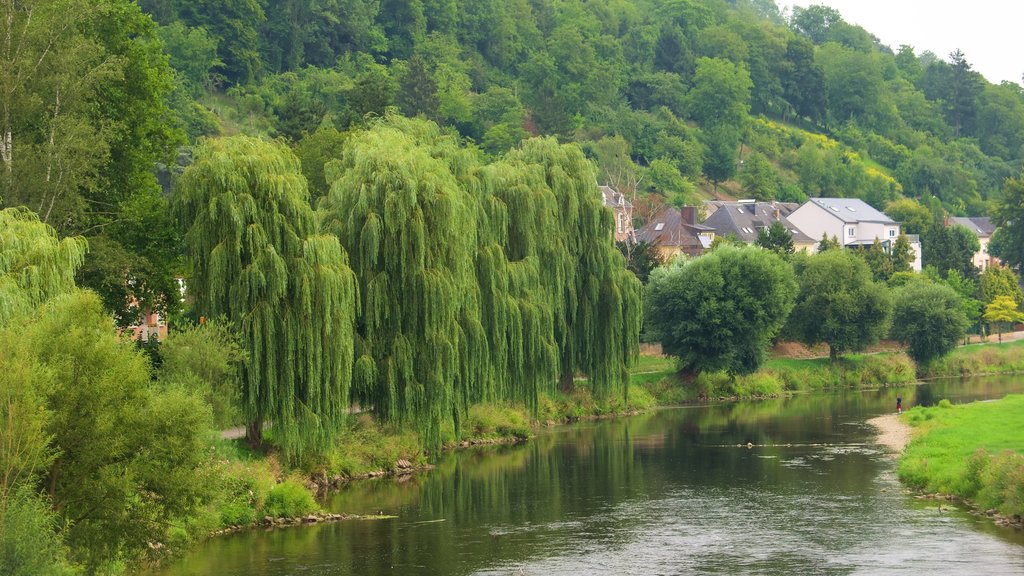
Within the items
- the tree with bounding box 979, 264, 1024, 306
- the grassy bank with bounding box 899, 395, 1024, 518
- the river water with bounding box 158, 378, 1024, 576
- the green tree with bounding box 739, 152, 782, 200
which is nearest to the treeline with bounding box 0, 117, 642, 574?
the river water with bounding box 158, 378, 1024, 576

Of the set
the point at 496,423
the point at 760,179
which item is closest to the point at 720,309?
the point at 496,423

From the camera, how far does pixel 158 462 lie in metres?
28.8

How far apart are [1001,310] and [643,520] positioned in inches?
2972

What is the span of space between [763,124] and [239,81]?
255 ft

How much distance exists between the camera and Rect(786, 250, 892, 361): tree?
281 feet

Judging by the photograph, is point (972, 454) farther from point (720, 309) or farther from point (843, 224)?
point (843, 224)

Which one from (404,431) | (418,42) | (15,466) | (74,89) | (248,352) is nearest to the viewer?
(15,466)

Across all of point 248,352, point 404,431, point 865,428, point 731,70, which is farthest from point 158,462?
point 731,70

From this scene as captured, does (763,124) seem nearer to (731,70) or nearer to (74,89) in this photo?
(731,70)

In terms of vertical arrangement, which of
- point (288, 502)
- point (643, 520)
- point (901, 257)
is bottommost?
point (643, 520)

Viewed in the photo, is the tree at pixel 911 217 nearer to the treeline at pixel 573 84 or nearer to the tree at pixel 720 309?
the treeline at pixel 573 84

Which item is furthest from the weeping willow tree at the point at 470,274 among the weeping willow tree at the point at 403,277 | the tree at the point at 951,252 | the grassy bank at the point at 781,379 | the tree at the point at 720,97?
the tree at the point at 720,97

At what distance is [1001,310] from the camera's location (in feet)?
350

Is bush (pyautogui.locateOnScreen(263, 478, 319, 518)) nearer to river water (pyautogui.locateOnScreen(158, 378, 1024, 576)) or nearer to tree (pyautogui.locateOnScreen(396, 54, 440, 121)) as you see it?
river water (pyautogui.locateOnScreen(158, 378, 1024, 576))
